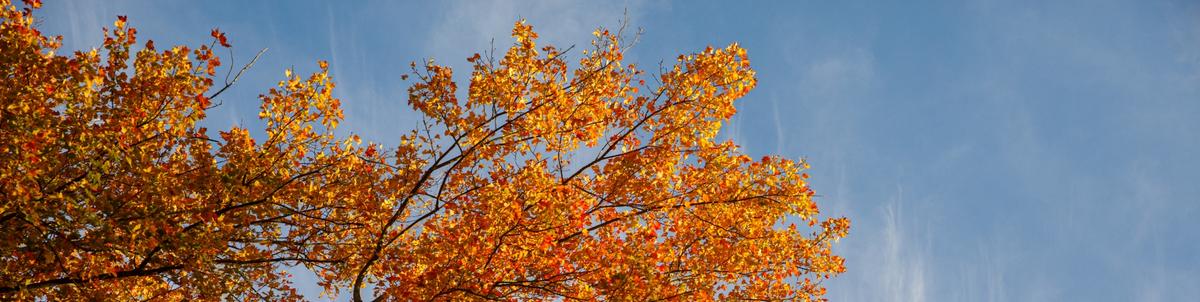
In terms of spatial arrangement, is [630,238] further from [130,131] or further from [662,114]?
[130,131]

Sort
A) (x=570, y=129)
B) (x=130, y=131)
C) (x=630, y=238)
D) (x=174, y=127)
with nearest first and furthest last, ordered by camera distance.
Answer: (x=130, y=131)
(x=174, y=127)
(x=570, y=129)
(x=630, y=238)

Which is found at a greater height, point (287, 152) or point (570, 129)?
point (570, 129)

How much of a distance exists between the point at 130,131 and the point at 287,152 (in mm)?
2113

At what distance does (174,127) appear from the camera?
35.4 feet

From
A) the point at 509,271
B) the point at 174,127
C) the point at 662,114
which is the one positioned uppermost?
the point at 662,114

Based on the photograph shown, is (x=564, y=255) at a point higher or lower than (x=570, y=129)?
lower

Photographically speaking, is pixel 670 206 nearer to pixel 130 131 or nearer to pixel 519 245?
pixel 519 245

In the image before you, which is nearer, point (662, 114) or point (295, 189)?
point (295, 189)

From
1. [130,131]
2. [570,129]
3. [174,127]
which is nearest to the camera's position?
[130,131]

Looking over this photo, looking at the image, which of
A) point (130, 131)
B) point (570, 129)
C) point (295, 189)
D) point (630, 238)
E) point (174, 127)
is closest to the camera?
point (130, 131)

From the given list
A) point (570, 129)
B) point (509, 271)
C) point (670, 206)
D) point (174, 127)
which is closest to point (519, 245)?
point (509, 271)

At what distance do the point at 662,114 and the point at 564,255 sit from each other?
3107mm

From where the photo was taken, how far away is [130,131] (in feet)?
32.5

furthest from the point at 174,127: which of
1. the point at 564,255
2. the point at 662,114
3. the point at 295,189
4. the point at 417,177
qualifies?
the point at 662,114
